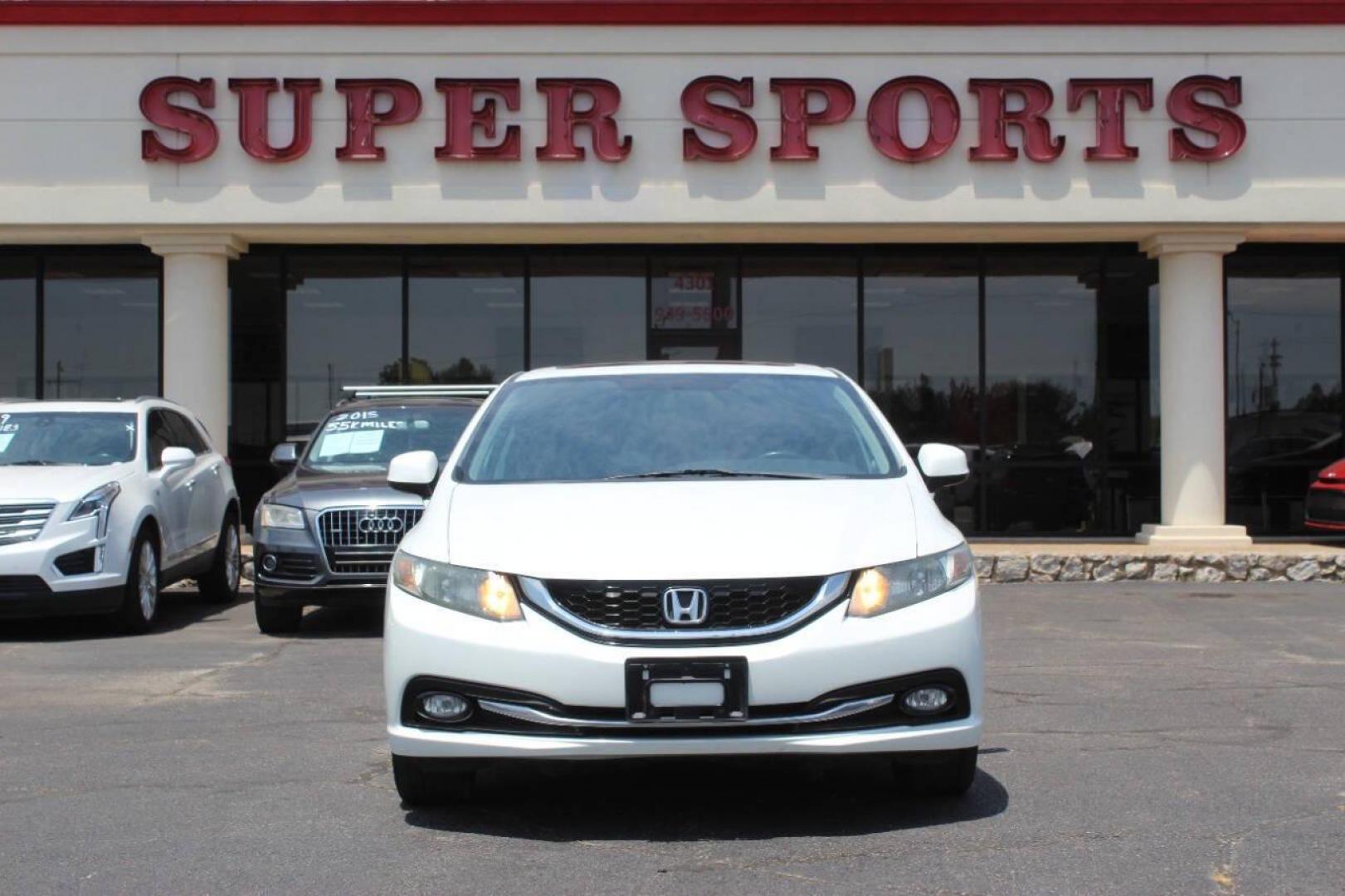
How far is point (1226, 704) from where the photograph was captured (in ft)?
26.9

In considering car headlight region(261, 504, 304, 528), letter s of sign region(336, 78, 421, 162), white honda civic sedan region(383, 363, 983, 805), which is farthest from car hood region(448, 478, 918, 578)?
letter s of sign region(336, 78, 421, 162)

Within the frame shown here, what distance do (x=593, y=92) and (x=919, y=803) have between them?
1212 centimetres

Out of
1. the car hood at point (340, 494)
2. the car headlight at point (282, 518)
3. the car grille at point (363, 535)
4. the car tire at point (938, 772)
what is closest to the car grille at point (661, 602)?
the car tire at point (938, 772)

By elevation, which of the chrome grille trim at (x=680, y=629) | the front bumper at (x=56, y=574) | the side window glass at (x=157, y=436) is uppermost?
the side window glass at (x=157, y=436)

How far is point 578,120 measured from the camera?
1680 cm

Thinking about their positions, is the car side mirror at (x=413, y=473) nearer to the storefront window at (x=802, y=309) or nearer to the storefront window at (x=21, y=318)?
the storefront window at (x=802, y=309)

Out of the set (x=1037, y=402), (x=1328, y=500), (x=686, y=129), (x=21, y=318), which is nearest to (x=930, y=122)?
(x=686, y=129)

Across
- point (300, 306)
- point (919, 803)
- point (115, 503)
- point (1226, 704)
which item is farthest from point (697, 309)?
point (919, 803)

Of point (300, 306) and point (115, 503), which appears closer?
point (115, 503)

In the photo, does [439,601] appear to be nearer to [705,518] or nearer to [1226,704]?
[705,518]

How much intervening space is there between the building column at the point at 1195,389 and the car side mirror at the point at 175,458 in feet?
32.2

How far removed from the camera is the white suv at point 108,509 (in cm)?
1093

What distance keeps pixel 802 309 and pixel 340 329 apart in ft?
17.4

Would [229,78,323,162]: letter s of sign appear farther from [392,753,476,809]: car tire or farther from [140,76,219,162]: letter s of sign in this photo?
[392,753,476,809]: car tire
